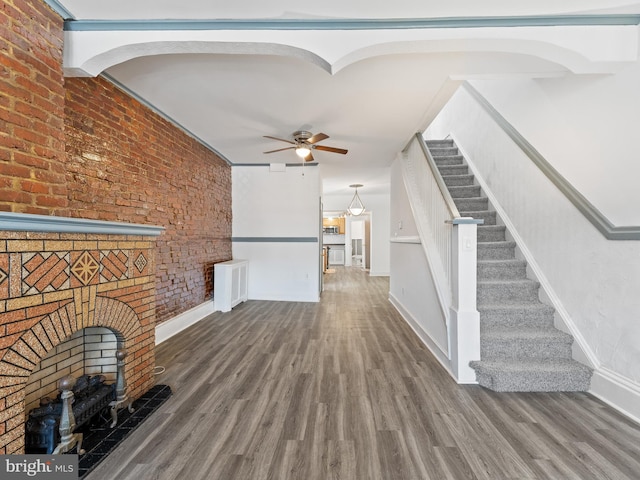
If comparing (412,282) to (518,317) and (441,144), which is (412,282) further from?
(441,144)

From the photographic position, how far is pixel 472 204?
12.9 feet

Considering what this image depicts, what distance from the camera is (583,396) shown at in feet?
7.17

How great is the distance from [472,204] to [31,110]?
4.47m

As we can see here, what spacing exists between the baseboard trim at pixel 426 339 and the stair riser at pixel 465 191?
187cm

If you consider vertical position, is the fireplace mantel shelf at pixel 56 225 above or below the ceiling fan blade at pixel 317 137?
below

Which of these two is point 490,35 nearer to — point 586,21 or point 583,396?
point 586,21

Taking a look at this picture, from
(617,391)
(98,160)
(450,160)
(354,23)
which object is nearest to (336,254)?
(450,160)

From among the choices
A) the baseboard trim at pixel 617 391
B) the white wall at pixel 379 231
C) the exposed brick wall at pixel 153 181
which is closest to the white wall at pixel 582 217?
the baseboard trim at pixel 617 391

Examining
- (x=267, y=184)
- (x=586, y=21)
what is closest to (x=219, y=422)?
(x=586, y=21)

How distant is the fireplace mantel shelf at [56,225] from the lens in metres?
1.27

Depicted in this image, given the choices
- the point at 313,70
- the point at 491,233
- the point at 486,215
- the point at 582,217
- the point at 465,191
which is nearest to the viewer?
the point at 582,217

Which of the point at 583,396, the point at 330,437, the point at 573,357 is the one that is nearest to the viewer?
the point at 330,437

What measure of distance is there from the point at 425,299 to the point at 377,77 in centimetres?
244

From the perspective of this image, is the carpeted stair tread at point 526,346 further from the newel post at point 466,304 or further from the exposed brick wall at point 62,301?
the exposed brick wall at point 62,301
